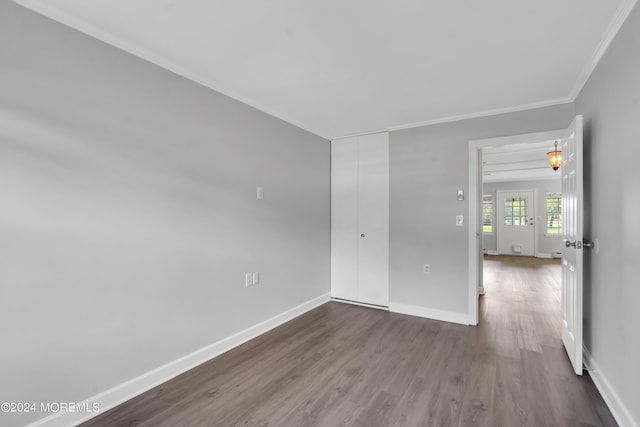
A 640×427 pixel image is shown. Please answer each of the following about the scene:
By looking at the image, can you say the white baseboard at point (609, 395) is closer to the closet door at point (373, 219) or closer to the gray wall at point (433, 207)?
the gray wall at point (433, 207)

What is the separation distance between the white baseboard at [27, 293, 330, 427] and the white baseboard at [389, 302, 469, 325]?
5.34 feet

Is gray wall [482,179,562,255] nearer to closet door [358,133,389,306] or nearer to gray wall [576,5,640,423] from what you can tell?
closet door [358,133,389,306]

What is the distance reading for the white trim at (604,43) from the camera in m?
1.70

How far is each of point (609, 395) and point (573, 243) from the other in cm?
107

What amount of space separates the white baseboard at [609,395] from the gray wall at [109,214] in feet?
9.40

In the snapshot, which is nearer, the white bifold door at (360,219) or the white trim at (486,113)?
the white trim at (486,113)

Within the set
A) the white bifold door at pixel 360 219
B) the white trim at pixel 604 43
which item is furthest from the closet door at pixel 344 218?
the white trim at pixel 604 43

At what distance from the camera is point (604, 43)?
2.02 metres

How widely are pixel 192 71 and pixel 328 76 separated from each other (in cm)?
114

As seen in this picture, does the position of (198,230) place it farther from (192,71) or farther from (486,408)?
(486,408)

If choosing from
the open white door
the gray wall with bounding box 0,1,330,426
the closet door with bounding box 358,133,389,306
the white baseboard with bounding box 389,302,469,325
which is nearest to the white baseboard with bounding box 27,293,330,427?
the gray wall with bounding box 0,1,330,426

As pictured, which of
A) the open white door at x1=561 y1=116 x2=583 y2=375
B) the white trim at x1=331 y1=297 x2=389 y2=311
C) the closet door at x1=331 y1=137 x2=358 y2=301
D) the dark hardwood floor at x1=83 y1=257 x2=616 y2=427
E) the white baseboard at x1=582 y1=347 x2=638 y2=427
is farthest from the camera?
the closet door at x1=331 y1=137 x2=358 y2=301

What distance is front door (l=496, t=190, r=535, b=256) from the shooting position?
9.30 meters

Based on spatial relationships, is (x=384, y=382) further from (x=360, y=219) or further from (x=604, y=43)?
(x=604, y=43)
